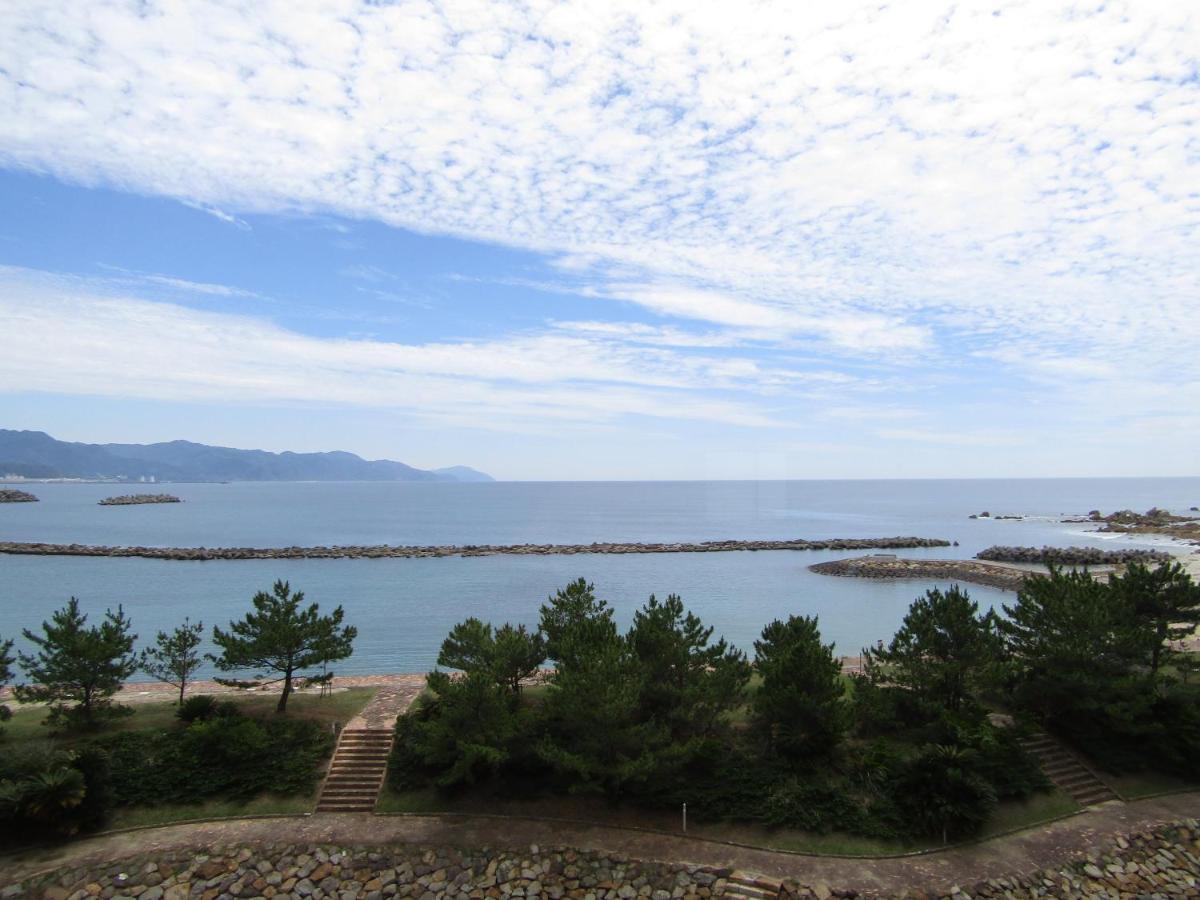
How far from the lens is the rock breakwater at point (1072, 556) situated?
9181 centimetres

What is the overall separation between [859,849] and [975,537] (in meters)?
126

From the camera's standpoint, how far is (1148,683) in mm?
28953

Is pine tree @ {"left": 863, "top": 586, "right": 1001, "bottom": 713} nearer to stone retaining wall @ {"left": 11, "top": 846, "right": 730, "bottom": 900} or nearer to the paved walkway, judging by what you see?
stone retaining wall @ {"left": 11, "top": 846, "right": 730, "bottom": 900}

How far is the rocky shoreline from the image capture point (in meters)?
84.7

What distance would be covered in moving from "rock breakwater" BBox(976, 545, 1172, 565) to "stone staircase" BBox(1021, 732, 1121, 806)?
235ft

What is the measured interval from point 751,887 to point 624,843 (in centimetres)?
433

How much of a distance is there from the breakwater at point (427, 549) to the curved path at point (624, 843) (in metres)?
Result: 84.6

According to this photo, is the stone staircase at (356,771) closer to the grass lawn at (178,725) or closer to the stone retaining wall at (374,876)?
the grass lawn at (178,725)

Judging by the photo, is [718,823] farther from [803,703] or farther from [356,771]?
[356,771]

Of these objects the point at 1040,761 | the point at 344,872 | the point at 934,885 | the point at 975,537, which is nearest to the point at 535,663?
the point at 344,872

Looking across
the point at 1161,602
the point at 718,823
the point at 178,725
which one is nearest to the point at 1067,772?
the point at 1161,602

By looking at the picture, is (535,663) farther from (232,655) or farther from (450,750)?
(232,655)

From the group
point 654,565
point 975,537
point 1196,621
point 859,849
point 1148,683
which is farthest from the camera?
point 975,537

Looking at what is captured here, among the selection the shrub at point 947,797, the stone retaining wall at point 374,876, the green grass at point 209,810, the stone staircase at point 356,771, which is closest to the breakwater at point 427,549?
the stone staircase at point 356,771
